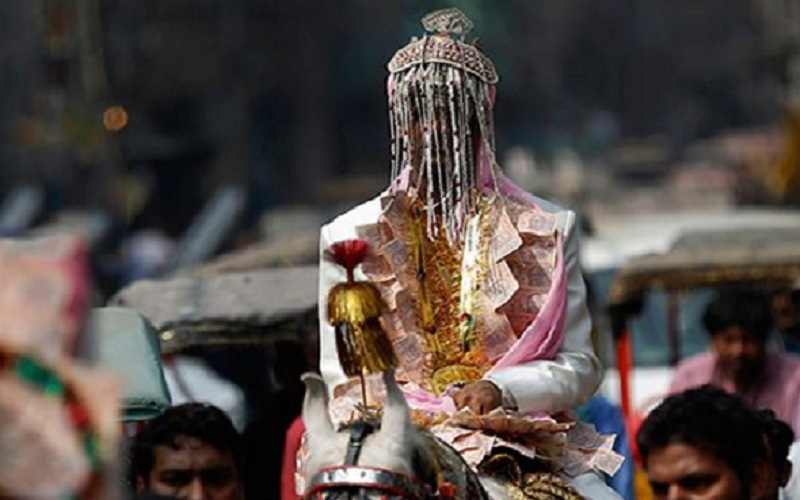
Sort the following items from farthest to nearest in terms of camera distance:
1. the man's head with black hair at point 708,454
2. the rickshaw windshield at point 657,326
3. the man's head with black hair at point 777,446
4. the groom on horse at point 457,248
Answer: the rickshaw windshield at point 657,326 → the man's head with black hair at point 777,446 → the man's head with black hair at point 708,454 → the groom on horse at point 457,248

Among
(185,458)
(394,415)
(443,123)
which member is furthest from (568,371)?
(185,458)

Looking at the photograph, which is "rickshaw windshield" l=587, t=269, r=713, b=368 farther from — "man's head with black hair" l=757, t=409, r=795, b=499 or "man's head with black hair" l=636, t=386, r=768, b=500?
"man's head with black hair" l=636, t=386, r=768, b=500

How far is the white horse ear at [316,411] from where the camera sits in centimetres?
658

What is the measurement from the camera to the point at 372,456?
643 centimetres

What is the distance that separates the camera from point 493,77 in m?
8.11

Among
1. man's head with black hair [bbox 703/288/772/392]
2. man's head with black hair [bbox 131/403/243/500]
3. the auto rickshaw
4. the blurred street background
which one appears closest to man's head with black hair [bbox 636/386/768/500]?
man's head with black hair [bbox 131/403/243/500]

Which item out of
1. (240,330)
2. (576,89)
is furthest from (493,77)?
(576,89)

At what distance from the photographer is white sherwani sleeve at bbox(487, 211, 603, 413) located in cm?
762

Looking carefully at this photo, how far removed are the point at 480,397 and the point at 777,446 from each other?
2006 millimetres

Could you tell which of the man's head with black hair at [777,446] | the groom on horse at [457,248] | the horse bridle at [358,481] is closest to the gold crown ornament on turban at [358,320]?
the horse bridle at [358,481]

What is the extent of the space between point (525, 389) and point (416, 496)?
123 centimetres

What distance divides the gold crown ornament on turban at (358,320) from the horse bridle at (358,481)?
0.24 m

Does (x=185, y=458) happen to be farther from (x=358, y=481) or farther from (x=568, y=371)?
(x=358, y=481)

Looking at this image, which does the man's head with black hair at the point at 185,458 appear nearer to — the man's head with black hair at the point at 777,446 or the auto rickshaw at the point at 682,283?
the man's head with black hair at the point at 777,446
